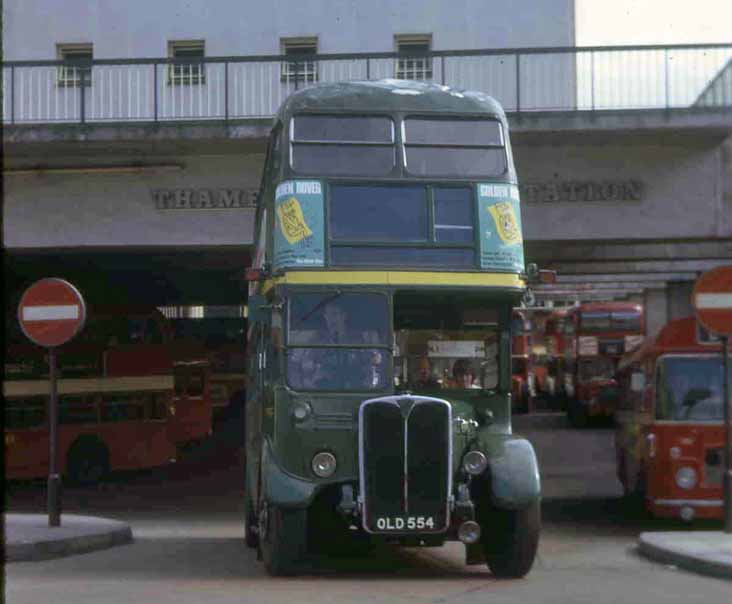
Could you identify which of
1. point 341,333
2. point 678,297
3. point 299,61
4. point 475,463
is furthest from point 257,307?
point 678,297

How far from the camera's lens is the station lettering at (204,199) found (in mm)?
23391

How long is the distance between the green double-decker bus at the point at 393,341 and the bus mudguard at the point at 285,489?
13 millimetres

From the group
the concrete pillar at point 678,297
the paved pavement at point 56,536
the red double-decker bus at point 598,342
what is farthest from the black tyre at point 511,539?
the red double-decker bus at point 598,342

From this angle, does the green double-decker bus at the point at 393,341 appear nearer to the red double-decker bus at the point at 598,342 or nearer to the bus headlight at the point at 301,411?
the bus headlight at the point at 301,411

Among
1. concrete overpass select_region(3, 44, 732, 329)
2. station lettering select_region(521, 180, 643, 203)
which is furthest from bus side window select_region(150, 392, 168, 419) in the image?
station lettering select_region(521, 180, 643, 203)

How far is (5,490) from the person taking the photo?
3131 centimetres

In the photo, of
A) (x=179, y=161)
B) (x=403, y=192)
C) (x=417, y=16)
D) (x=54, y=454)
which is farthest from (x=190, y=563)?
(x=417, y=16)

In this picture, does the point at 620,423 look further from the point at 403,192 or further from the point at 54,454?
the point at 403,192

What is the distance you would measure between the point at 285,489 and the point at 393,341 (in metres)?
1.58

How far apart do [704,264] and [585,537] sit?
15.1 meters

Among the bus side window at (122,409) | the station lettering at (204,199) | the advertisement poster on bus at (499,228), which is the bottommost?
the bus side window at (122,409)

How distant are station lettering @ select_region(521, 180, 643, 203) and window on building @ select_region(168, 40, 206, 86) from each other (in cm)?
509

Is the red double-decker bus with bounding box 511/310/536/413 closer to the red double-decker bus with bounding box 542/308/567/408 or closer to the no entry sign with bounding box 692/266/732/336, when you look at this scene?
the red double-decker bus with bounding box 542/308/567/408

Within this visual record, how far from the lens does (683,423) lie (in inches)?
768
